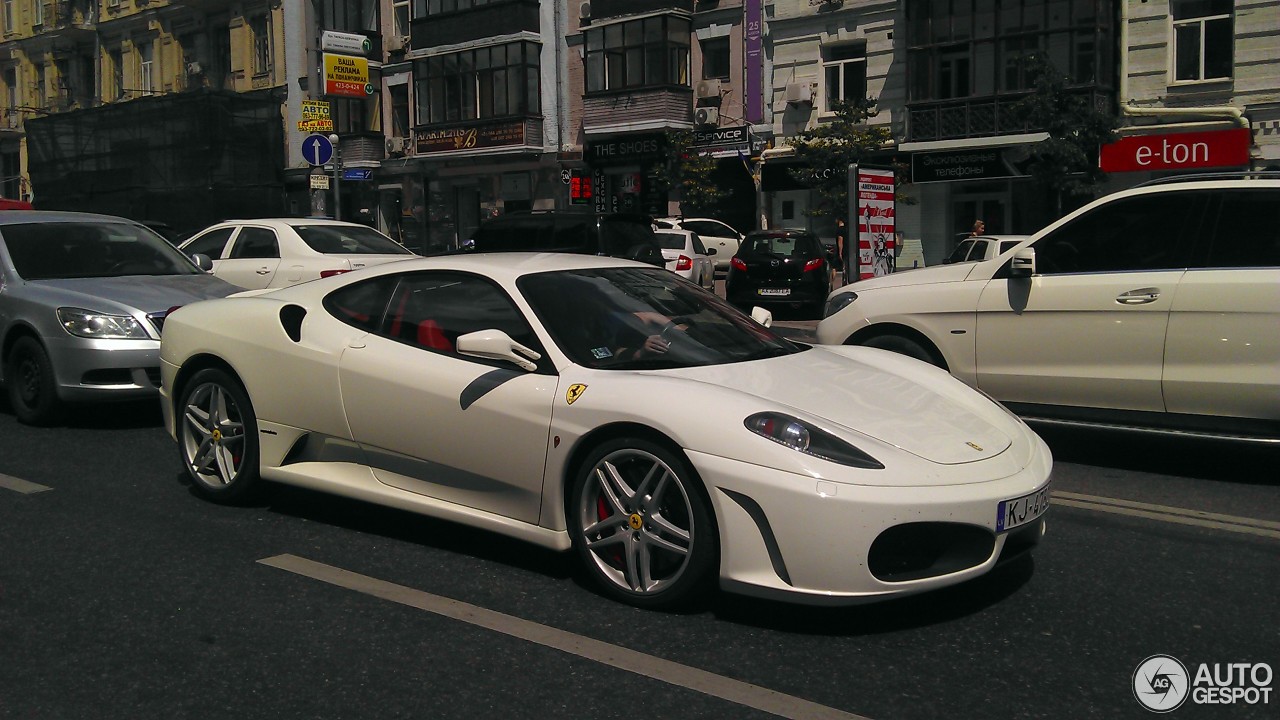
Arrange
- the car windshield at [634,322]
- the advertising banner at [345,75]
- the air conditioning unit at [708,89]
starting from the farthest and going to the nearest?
the air conditioning unit at [708,89] → the advertising banner at [345,75] → the car windshield at [634,322]

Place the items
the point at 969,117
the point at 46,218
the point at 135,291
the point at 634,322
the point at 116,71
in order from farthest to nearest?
the point at 116,71, the point at 969,117, the point at 46,218, the point at 135,291, the point at 634,322

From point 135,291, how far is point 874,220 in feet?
38.0

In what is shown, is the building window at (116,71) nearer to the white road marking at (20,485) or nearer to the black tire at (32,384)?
the black tire at (32,384)

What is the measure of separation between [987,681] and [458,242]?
121 ft

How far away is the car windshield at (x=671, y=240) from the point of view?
78.8 ft

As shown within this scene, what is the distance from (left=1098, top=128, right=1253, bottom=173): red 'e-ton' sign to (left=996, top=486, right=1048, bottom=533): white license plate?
22.2 m

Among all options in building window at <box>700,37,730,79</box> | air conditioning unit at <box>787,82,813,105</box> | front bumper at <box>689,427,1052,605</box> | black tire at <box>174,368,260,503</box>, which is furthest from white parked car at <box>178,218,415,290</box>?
building window at <box>700,37,730,79</box>

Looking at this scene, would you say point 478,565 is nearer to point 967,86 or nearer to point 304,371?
point 304,371

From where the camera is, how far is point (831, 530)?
3891 millimetres

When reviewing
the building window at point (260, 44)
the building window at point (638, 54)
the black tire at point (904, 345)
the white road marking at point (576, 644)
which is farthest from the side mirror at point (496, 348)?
the building window at point (260, 44)

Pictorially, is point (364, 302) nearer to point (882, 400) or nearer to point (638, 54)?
point (882, 400)

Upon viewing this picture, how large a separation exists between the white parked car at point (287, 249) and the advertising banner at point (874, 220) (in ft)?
22.8

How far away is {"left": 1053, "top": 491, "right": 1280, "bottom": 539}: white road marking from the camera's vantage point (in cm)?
559

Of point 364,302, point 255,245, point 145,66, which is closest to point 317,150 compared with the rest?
point 255,245
